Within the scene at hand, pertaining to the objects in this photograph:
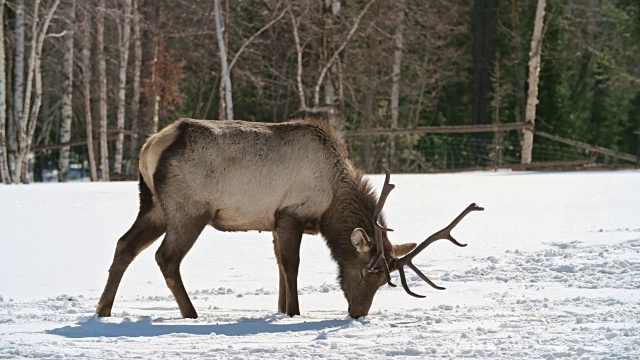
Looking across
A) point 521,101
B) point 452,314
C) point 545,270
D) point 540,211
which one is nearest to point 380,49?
point 521,101

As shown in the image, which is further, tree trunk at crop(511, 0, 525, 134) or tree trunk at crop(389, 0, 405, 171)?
tree trunk at crop(511, 0, 525, 134)

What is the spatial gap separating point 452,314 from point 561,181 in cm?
1072

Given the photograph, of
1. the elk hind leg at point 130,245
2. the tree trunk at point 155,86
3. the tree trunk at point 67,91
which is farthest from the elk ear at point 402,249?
the tree trunk at point 155,86

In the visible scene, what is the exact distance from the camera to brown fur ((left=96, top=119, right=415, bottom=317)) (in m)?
7.15

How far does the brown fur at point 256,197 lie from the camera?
23.5 feet

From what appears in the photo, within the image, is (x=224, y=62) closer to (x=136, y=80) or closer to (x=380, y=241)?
(x=136, y=80)

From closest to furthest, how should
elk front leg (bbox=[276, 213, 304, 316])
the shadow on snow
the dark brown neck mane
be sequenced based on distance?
the shadow on snow
elk front leg (bbox=[276, 213, 304, 316])
the dark brown neck mane

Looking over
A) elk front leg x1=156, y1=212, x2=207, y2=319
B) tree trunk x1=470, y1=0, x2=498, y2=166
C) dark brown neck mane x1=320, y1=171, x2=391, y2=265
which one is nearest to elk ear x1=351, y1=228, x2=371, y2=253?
dark brown neck mane x1=320, y1=171, x2=391, y2=265

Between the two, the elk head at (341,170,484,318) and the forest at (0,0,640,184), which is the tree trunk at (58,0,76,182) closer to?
the forest at (0,0,640,184)

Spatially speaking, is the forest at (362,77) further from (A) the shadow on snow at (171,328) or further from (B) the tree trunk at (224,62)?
(A) the shadow on snow at (171,328)

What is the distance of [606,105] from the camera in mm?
32938

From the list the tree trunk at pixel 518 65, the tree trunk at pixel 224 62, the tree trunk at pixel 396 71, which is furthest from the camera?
the tree trunk at pixel 518 65

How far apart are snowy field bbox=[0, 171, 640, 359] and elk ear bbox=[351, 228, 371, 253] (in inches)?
19.7

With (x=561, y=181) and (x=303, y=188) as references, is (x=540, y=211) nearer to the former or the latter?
(x=561, y=181)
